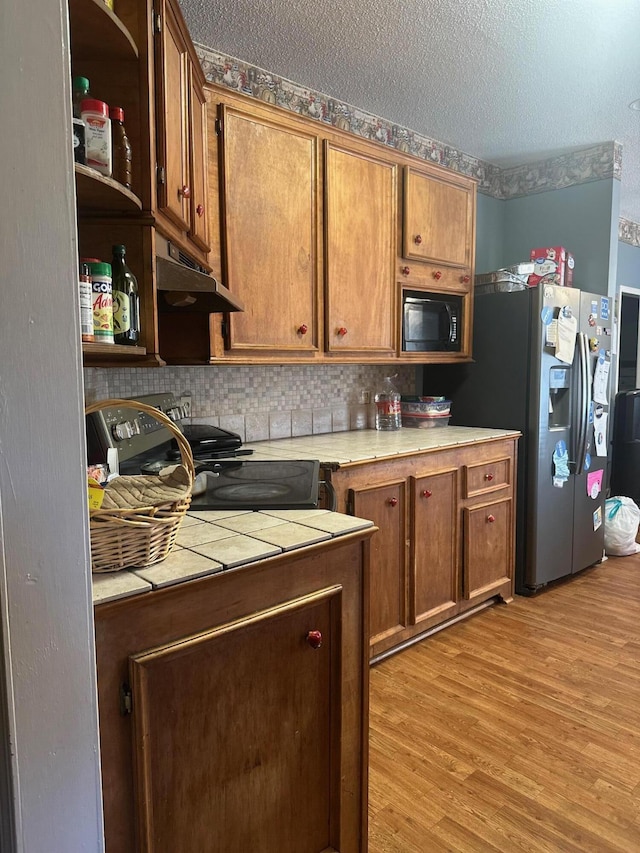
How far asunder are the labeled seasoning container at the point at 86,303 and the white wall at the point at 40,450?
40 cm

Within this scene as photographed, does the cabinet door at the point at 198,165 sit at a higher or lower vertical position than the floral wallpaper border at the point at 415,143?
lower

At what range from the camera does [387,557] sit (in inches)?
93.9

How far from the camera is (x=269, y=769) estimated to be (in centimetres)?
118

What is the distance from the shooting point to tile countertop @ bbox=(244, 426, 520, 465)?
7.57ft

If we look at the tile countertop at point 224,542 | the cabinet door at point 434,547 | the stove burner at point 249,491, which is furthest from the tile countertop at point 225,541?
the cabinet door at point 434,547

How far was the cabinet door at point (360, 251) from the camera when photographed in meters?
2.57

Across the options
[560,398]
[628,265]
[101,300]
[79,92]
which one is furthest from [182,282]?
[628,265]

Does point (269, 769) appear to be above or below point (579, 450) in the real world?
below

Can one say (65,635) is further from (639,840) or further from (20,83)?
(639,840)

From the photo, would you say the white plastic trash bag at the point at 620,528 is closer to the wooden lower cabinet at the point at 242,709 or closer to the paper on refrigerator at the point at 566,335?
the paper on refrigerator at the point at 566,335

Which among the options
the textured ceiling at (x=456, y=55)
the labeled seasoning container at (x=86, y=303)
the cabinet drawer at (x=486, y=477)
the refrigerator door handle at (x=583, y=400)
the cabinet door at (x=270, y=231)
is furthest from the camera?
the refrigerator door handle at (x=583, y=400)

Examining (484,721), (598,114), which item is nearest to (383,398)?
(484,721)

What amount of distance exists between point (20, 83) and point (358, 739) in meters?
1.38

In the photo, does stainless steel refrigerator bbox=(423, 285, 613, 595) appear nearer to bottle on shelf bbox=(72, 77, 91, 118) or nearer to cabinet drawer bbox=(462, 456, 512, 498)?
cabinet drawer bbox=(462, 456, 512, 498)
